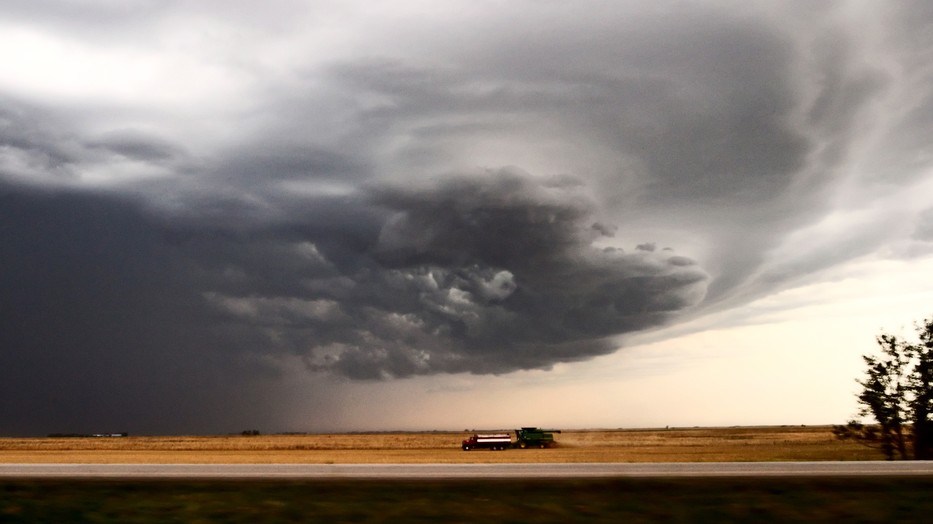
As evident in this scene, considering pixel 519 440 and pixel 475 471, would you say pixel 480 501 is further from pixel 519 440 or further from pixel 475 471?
pixel 519 440

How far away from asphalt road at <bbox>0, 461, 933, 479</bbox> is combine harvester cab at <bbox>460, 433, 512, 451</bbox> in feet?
162

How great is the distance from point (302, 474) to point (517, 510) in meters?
10.2

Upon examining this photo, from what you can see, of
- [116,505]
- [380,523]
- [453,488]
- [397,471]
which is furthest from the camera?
[397,471]

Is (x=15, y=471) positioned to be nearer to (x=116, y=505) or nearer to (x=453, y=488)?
(x=116, y=505)

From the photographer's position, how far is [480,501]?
19.6m

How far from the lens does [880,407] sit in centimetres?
4116

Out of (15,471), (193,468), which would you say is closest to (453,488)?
(193,468)

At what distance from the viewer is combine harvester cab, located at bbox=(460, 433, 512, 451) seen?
7769cm

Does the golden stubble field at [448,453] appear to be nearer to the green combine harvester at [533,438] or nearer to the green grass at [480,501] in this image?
the green combine harvester at [533,438]

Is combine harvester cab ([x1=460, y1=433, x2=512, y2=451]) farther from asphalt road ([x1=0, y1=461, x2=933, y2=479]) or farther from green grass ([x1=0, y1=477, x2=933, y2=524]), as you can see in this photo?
green grass ([x1=0, y1=477, x2=933, y2=524])

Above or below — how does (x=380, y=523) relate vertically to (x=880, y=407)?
below

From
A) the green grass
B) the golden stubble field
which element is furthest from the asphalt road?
the golden stubble field

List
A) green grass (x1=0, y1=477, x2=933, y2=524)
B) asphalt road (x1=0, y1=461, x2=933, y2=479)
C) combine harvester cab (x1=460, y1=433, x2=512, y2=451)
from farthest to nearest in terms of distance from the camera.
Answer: combine harvester cab (x1=460, y1=433, x2=512, y2=451), asphalt road (x1=0, y1=461, x2=933, y2=479), green grass (x1=0, y1=477, x2=933, y2=524)

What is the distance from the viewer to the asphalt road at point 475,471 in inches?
985
